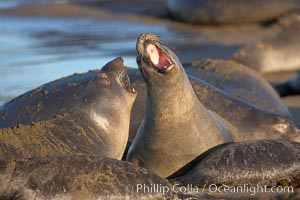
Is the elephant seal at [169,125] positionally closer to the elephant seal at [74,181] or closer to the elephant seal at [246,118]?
the elephant seal at [246,118]

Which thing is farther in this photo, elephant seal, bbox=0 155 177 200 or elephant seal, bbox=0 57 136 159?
elephant seal, bbox=0 57 136 159

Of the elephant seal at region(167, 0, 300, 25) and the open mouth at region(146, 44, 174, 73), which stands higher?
the elephant seal at region(167, 0, 300, 25)

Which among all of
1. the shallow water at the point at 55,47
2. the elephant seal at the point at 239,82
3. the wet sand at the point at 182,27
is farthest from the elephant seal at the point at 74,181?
the shallow water at the point at 55,47

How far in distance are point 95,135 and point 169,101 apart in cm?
44

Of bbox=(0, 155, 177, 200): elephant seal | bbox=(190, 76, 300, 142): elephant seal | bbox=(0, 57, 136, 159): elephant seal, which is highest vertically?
bbox=(190, 76, 300, 142): elephant seal

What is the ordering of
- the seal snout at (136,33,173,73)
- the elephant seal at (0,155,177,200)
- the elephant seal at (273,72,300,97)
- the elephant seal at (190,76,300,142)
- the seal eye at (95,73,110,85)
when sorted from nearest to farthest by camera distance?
the elephant seal at (0,155,177,200) < the seal snout at (136,33,173,73) < the seal eye at (95,73,110,85) < the elephant seal at (190,76,300,142) < the elephant seal at (273,72,300,97)

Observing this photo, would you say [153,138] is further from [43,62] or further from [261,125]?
[43,62]

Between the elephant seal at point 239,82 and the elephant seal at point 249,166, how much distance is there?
174 centimetres

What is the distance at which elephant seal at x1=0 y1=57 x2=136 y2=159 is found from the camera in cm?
475

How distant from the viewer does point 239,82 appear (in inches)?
273

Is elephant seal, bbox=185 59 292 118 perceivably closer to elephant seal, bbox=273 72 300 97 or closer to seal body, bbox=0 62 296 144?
seal body, bbox=0 62 296 144

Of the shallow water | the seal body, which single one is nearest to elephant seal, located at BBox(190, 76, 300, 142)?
the seal body

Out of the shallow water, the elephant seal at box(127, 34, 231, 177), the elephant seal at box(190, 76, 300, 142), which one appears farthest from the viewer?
the shallow water

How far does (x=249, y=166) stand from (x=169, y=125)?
524 mm
